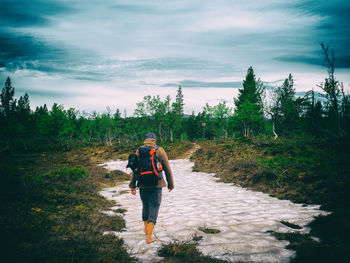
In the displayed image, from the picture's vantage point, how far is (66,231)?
4.73 metres

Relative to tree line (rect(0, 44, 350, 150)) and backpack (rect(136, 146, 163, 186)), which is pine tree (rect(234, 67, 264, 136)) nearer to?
tree line (rect(0, 44, 350, 150))

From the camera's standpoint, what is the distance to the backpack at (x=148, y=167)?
182 inches

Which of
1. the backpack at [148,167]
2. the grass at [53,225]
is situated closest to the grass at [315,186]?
the backpack at [148,167]

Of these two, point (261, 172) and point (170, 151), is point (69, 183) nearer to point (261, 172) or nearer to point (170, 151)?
point (261, 172)

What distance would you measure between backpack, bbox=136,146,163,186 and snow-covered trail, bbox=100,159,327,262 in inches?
50.1

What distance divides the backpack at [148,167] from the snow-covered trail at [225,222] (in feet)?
4.18

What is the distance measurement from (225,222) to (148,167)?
8.57 feet

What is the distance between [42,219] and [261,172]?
29.2ft

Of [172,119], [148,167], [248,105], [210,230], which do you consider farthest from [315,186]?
[172,119]

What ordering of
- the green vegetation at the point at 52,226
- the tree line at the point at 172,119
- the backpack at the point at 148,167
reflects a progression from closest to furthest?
the green vegetation at the point at 52,226, the backpack at the point at 148,167, the tree line at the point at 172,119

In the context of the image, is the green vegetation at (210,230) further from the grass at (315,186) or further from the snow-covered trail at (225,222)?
the grass at (315,186)

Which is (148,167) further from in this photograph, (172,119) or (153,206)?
Answer: (172,119)

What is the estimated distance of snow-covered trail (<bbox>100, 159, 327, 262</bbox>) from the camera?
12.9 ft

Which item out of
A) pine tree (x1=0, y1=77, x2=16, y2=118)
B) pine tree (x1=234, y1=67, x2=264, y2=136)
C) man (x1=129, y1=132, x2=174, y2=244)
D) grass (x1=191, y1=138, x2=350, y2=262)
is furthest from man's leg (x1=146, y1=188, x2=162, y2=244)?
pine tree (x1=0, y1=77, x2=16, y2=118)
